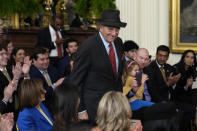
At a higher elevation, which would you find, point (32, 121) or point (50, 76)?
point (50, 76)

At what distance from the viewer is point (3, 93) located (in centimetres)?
596

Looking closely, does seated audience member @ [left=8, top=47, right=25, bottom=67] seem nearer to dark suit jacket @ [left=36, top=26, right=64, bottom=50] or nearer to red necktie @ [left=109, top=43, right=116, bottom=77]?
dark suit jacket @ [left=36, top=26, right=64, bottom=50]

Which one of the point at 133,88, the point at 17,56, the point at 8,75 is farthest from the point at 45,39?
the point at 133,88

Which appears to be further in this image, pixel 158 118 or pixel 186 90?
pixel 186 90

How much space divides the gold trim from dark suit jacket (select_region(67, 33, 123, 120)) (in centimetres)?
425

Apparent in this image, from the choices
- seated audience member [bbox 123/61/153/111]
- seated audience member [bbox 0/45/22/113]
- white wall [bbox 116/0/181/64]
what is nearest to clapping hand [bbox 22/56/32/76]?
seated audience member [bbox 0/45/22/113]

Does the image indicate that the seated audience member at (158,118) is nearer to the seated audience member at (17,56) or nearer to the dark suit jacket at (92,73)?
the dark suit jacket at (92,73)

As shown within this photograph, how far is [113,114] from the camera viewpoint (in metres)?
3.36

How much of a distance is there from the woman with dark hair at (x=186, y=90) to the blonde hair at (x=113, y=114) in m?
3.69

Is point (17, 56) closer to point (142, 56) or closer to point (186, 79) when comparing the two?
point (142, 56)

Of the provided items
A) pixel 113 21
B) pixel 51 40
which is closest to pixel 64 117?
pixel 113 21

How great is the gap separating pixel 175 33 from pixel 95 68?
4.40 metres

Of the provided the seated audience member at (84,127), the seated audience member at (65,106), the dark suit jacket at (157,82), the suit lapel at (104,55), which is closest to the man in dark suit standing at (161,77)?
the dark suit jacket at (157,82)

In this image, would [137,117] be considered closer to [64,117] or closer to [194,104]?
[64,117]
